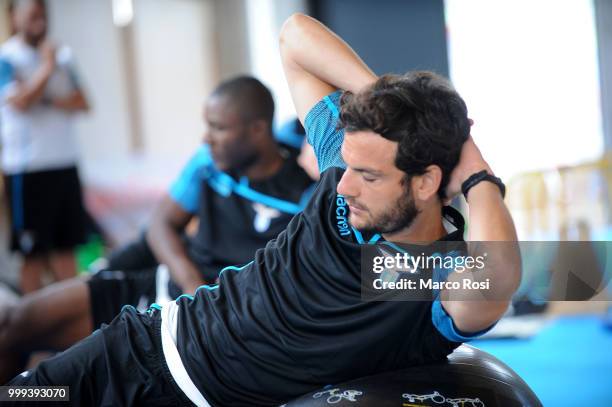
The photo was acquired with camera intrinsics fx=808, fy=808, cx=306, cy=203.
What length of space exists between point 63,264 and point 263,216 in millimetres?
1697

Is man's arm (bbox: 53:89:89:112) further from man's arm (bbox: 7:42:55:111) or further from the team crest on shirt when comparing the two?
the team crest on shirt

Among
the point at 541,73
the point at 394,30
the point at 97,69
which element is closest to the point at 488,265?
the point at 541,73

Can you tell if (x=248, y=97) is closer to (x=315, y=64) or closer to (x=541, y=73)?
(x=315, y=64)

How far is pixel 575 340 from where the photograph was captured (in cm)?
385

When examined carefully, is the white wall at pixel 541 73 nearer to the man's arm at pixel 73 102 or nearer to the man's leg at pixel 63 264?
the man's arm at pixel 73 102

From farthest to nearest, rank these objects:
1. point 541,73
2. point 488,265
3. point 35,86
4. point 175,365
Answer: point 541,73
point 35,86
point 175,365
point 488,265

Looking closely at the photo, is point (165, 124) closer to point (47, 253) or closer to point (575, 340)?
point (47, 253)

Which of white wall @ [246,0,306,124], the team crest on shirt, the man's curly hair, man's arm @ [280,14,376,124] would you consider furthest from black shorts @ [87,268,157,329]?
white wall @ [246,0,306,124]

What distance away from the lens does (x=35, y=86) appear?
3803mm

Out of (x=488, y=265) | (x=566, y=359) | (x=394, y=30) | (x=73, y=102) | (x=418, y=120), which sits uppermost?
(x=394, y=30)

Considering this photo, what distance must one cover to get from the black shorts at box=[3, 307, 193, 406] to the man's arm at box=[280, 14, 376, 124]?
59 cm

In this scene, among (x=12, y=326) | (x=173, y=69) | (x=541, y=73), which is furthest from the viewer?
(x=173, y=69)

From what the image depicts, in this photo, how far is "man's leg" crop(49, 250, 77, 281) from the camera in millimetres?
3920

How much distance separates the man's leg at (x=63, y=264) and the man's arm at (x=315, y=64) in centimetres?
251
